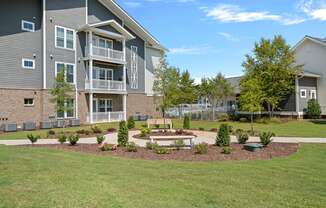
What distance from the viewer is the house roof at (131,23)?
101 feet

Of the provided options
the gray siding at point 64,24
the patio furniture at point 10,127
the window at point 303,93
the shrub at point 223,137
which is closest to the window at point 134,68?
A: the gray siding at point 64,24

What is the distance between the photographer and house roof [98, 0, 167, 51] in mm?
30636

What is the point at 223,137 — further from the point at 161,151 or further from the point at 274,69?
the point at 274,69

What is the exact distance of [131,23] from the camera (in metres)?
33.0

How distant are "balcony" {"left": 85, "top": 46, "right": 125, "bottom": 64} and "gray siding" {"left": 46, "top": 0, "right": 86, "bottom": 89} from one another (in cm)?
109

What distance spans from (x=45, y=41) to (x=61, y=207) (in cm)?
2286

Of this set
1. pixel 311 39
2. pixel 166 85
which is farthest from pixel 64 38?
pixel 311 39

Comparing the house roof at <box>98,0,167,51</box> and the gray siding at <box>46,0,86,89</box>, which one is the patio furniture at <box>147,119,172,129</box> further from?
the house roof at <box>98,0,167,51</box>

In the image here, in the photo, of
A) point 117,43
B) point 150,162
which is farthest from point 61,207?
point 117,43

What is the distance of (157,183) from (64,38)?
2342 cm

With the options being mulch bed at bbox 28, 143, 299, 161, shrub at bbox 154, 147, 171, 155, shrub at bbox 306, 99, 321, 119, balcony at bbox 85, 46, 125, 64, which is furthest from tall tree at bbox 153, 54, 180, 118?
shrub at bbox 306, 99, 321, 119

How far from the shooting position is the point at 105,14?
1224 inches

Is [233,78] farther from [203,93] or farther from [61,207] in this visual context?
[61,207]

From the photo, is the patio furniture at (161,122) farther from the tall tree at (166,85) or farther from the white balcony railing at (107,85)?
the white balcony railing at (107,85)
